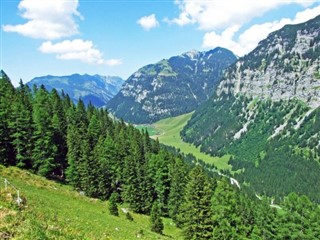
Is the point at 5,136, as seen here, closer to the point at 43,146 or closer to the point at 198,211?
the point at 43,146

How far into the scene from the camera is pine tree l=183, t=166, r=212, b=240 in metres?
64.9

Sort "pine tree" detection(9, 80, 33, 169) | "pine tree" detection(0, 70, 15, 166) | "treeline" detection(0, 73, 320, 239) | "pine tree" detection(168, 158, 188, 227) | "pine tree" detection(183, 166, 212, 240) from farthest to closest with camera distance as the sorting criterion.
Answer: "pine tree" detection(168, 158, 188, 227) → "pine tree" detection(9, 80, 33, 169) → "pine tree" detection(0, 70, 15, 166) → "treeline" detection(0, 73, 320, 239) → "pine tree" detection(183, 166, 212, 240)

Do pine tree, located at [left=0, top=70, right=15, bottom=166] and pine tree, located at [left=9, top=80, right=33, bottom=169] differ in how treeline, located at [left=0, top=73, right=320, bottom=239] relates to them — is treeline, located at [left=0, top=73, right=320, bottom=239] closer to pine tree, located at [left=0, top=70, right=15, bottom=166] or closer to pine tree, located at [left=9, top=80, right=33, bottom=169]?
pine tree, located at [left=9, top=80, right=33, bottom=169]

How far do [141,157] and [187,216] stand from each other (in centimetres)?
3220

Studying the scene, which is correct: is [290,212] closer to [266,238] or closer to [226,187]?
[266,238]

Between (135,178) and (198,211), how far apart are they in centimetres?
2648

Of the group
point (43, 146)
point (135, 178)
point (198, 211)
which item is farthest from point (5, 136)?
point (198, 211)

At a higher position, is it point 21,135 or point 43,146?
point 21,135

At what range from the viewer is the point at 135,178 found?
88.5m

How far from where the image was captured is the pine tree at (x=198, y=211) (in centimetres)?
6494

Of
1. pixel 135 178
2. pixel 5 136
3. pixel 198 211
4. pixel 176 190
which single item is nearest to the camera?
pixel 198 211

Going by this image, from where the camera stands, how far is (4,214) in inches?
706

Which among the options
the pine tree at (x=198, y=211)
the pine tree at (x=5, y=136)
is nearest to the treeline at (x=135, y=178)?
the pine tree at (x=198, y=211)

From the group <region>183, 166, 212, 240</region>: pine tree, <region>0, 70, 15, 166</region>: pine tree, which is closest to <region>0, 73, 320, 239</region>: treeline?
<region>183, 166, 212, 240</region>: pine tree
